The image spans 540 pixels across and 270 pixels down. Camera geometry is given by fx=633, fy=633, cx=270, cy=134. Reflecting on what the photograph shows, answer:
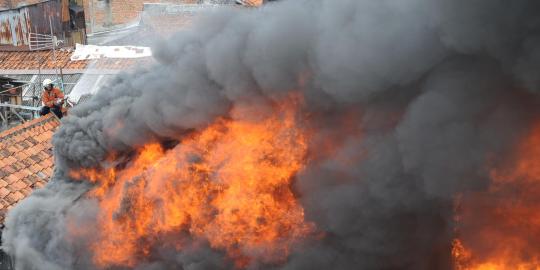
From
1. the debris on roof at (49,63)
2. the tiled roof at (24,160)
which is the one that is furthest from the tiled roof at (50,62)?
the tiled roof at (24,160)

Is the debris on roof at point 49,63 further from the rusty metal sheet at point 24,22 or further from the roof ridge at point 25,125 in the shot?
the roof ridge at point 25,125

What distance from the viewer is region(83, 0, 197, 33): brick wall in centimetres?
2898

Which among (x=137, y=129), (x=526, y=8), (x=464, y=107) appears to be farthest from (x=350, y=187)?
(x=137, y=129)

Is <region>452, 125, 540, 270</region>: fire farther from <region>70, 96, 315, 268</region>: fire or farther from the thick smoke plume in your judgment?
<region>70, 96, 315, 268</region>: fire

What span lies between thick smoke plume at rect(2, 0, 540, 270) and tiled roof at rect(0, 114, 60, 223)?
2.27m

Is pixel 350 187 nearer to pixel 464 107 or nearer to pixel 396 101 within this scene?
pixel 396 101

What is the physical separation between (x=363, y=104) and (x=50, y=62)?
56.5ft

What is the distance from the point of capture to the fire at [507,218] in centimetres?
791

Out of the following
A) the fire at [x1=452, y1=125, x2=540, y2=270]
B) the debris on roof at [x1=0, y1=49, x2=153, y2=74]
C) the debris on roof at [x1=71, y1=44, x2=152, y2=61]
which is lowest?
the debris on roof at [x1=0, y1=49, x2=153, y2=74]

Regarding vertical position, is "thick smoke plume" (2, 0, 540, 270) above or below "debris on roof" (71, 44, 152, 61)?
above

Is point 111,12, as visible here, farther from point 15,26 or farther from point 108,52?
point 108,52

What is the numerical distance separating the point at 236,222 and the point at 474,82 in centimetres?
418

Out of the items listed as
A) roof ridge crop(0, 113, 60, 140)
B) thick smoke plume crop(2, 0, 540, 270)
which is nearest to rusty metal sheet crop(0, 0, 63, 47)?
roof ridge crop(0, 113, 60, 140)

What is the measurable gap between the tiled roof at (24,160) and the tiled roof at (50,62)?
17.9 feet
